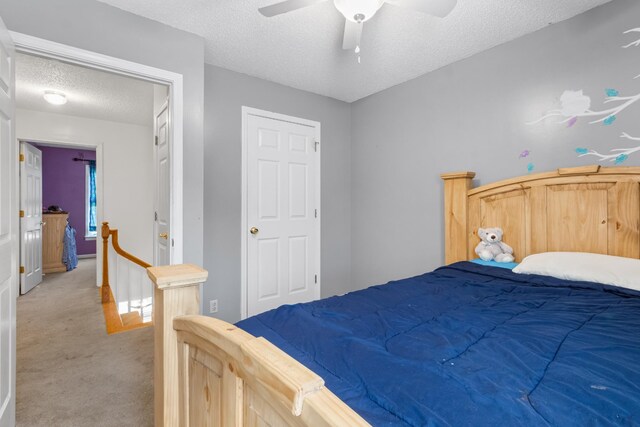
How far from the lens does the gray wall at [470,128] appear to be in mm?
1931

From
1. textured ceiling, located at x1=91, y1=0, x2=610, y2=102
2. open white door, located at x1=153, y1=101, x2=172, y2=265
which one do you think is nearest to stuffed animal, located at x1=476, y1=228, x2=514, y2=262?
textured ceiling, located at x1=91, y1=0, x2=610, y2=102

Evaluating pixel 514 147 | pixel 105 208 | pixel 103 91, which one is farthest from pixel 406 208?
pixel 105 208

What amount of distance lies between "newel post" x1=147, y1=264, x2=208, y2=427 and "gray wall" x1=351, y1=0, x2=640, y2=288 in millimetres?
2305

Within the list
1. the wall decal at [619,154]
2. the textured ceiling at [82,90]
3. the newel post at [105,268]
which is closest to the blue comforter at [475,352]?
the wall decal at [619,154]

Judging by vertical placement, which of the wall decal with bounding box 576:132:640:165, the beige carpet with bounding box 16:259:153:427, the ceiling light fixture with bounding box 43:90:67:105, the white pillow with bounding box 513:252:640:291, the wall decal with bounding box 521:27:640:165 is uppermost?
the ceiling light fixture with bounding box 43:90:67:105

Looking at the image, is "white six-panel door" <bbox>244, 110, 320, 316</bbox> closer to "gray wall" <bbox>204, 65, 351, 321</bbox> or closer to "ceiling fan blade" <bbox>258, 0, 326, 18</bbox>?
"gray wall" <bbox>204, 65, 351, 321</bbox>

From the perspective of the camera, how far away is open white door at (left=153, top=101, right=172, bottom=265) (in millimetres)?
2424

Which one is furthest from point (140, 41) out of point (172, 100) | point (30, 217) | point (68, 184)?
point (68, 184)

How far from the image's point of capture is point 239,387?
0.67 meters

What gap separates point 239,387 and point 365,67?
2755 mm

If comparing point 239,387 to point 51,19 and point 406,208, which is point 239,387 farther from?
point 406,208

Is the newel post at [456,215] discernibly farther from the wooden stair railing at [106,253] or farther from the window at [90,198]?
the window at [90,198]

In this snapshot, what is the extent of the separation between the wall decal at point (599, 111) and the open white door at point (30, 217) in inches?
225

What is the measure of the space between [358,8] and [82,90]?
3.26m
